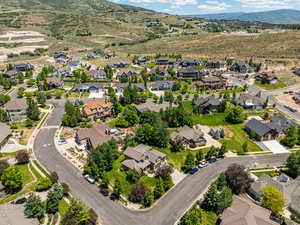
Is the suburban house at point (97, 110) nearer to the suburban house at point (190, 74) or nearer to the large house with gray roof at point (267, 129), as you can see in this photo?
the large house with gray roof at point (267, 129)

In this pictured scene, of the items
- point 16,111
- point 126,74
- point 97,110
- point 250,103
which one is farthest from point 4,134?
point 250,103

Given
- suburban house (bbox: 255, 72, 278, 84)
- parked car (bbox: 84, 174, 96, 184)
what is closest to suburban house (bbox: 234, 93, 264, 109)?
suburban house (bbox: 255, 72, 278, 84)

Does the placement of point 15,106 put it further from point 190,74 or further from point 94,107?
point 190,74

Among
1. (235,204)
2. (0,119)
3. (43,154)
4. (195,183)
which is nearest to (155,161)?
(195,183)

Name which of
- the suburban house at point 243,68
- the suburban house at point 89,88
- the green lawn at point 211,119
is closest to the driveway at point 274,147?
the green lawn at point 211,119

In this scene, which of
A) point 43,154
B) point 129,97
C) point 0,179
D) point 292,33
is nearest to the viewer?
point 0,179

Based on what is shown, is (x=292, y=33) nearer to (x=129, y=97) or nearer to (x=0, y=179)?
(x=129, y=97)
